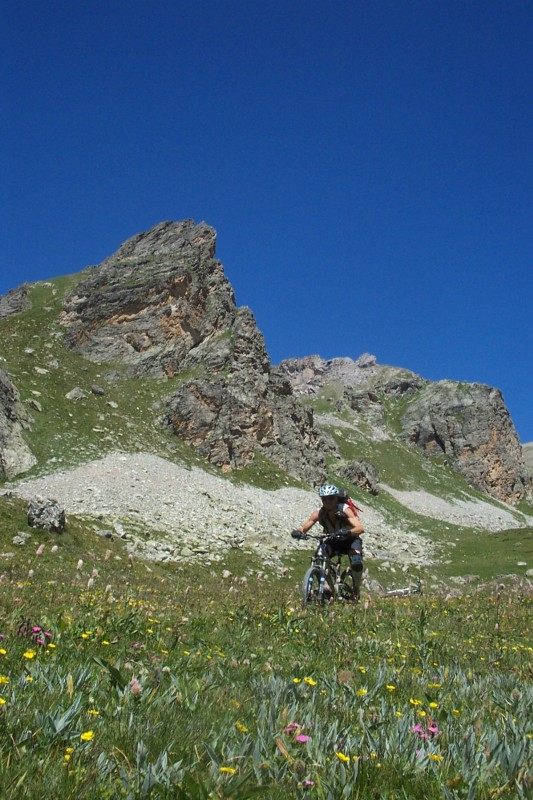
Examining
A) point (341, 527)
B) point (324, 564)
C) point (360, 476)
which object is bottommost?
point (324, 564)

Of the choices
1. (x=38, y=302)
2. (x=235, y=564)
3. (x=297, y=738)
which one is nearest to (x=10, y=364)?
(x=38, y=302)

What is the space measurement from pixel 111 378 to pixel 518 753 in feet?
211

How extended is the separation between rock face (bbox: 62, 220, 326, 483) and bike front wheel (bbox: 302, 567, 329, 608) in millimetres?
43646

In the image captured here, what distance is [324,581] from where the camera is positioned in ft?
37.8

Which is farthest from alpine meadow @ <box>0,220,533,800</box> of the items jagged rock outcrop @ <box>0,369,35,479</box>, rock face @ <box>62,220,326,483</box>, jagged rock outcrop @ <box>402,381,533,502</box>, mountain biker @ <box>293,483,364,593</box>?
jagged rock outcrop @ <box>402,381,533,502</box>

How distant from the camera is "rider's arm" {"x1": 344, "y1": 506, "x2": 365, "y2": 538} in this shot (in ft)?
38.1

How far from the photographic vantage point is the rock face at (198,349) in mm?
57969

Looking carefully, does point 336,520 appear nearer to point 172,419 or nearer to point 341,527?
point 341,527

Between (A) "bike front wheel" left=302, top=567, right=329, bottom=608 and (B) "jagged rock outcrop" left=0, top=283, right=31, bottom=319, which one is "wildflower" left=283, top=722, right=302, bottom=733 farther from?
(B) "jagged rock outcrop" left=0, top=283, right=31, bottom=319

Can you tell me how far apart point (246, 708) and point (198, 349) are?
226 ft

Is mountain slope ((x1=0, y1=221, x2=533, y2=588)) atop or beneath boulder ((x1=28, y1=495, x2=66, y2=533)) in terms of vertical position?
atop

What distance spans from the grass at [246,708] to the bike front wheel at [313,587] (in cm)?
327

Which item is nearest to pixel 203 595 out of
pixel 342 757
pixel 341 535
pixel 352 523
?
pixel 341 535

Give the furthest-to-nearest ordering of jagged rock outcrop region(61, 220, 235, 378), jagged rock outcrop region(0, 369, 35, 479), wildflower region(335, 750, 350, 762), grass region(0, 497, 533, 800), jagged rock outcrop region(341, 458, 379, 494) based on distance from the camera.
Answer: jagged rock outcrop region(341, 458, 379, 494), jagged rock outcrop region(61, 220, 235, 378), jagged rock outcrop region(0, 369, 35, 479), wildflower region(335, 750, 350, 762), grass region(0, 497, 533, 800)
